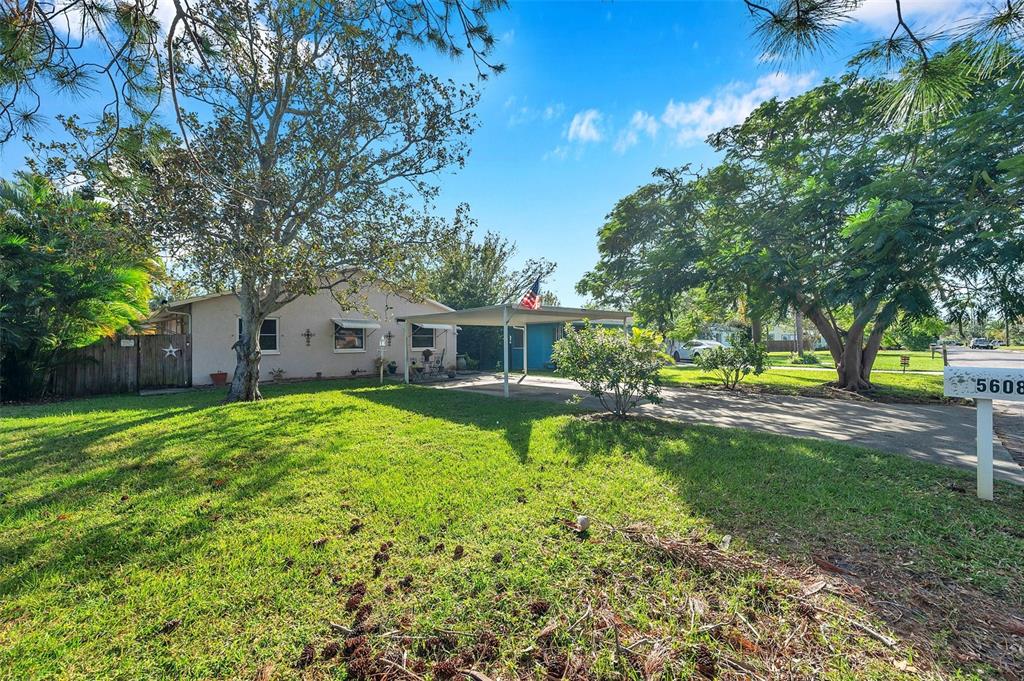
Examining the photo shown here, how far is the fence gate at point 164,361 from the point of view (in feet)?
39.1

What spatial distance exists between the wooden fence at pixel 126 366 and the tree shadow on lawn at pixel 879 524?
507 inches

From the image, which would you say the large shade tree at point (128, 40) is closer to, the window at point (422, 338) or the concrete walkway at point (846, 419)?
the concrete walkway at point (846, 419)

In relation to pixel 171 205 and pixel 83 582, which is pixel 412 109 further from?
pixel 83 582

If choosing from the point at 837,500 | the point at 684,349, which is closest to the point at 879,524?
the point at 837,500

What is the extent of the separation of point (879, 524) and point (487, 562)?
123 inches

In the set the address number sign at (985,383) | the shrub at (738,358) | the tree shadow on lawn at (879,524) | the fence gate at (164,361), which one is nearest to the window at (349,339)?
the fence gate at (164,361)

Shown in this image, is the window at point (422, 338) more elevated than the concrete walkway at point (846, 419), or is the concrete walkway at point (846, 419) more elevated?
the window at point (422, 338)

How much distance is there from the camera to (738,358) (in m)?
11.5

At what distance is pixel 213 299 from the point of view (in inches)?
505

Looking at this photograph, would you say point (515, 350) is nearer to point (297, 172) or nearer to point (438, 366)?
point (438, 366)

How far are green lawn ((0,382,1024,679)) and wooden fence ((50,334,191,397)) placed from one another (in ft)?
24.3

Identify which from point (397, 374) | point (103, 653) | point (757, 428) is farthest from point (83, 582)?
point (397, 374)

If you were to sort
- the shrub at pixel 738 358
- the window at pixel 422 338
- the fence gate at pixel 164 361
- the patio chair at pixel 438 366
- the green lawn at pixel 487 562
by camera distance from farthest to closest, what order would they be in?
the window at pixel 422 338 < the patio chair at pixel 438 366 < the fence gate at pixel 164 361 < the shrub at pixel 738 358 < the green lawn at pixel 487 562

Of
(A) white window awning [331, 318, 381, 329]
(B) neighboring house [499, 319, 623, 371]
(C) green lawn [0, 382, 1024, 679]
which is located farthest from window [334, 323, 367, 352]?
(C) green lawn [0, 382, 1024, 679]
